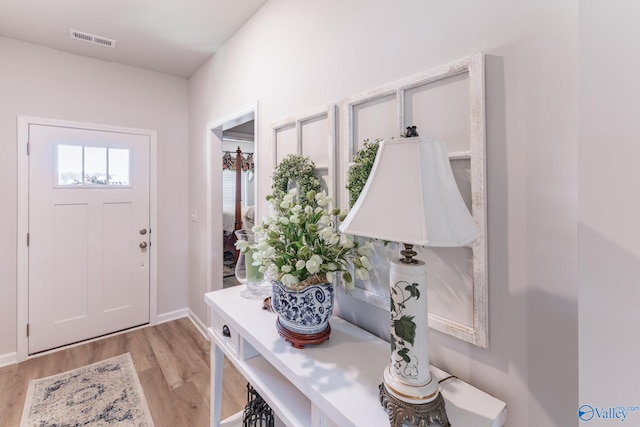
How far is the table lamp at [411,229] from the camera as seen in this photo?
65 centimetres

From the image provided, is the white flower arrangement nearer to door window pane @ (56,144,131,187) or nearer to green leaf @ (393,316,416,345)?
green leaf @ (393,316,416,345)

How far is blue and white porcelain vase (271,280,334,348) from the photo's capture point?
1.05m

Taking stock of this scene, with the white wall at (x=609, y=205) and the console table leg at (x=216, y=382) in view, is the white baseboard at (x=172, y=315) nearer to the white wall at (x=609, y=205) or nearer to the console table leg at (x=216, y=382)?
the console table leg at (x=216, y=382)

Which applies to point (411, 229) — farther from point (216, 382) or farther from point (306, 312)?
point (216, 382)

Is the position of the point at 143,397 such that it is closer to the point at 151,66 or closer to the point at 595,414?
the point at 595,414

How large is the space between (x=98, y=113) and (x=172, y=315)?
2100 millimetres

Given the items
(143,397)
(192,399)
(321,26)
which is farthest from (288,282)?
(143,397)

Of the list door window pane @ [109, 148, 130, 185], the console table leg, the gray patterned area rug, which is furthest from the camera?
door window pane @ [109, 148, 130, 185]

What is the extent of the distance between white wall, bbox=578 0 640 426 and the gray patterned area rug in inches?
85.3

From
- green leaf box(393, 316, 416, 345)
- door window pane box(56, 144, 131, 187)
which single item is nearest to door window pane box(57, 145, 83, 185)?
door window pane box(56, 144, 131, 187)

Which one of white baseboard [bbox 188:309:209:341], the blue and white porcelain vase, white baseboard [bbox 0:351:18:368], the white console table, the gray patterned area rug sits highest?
the blue and white porcelain vase

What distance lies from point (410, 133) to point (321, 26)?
826 mm

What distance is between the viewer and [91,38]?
7.52 feet

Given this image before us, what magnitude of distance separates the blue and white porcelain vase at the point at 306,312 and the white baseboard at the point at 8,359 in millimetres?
2752
